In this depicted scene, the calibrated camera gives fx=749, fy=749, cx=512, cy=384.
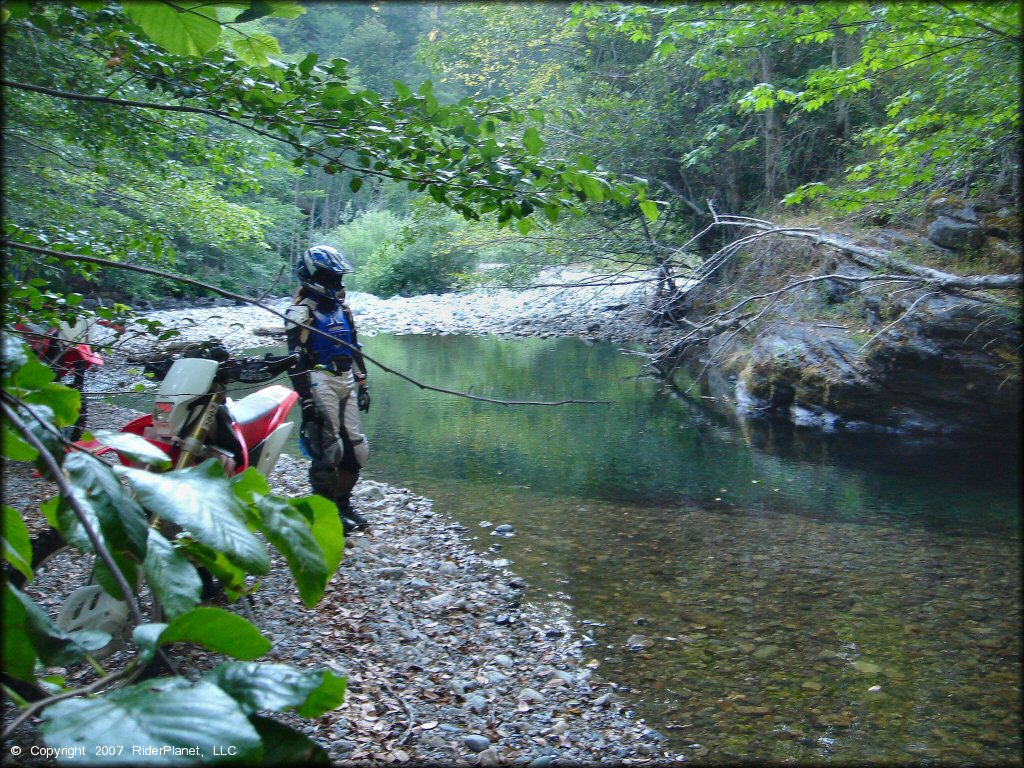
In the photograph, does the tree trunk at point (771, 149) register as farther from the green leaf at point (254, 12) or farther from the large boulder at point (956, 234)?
the green leaf at point (254, 12)

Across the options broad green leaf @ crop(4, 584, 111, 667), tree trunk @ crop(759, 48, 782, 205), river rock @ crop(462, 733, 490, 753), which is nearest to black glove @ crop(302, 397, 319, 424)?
river rock @ crop(462, 733, 490, 753)

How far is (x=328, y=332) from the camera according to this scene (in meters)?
5.34

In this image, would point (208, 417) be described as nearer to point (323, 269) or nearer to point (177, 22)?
point (323, 269)

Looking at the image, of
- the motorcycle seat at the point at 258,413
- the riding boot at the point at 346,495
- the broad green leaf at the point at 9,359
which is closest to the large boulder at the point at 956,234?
the riding boot at the point at 346,495

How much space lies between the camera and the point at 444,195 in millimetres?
2918

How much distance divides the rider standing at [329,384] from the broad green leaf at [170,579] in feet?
14.3

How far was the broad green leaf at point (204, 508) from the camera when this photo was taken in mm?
934

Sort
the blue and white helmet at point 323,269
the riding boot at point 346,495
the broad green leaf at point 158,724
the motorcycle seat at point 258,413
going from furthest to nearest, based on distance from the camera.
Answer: the riding boot at point 346,495, the blue and white helmet at point 323,269, the motorcycle seat at point 258,413, the broad green leaf at point 158,724

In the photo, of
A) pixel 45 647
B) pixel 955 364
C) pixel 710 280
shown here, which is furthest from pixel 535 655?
pixel 710 280

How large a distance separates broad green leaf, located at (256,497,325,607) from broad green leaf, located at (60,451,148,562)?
0.16m

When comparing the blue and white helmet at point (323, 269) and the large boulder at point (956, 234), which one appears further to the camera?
the large boulder at point (956, 234)

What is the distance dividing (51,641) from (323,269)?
4748 mm

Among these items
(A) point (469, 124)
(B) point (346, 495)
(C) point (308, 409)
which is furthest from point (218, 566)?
(B) point (346, 495)

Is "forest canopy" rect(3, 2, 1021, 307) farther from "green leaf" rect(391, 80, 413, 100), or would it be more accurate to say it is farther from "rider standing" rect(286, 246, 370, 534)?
"rider standing" rect(286, 246, 370, 534)
